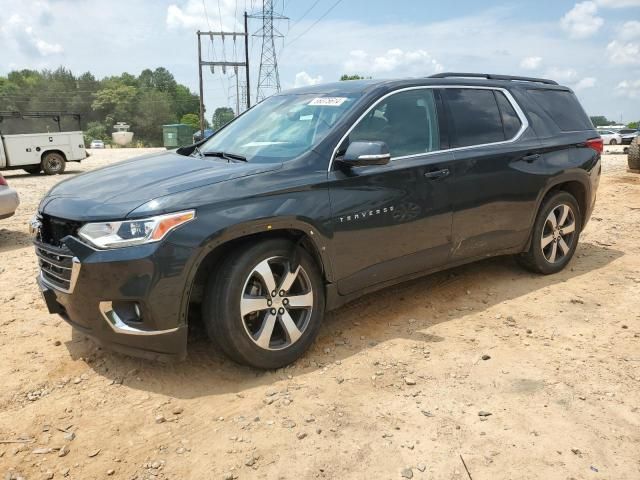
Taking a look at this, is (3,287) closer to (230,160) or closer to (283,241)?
(230,160)

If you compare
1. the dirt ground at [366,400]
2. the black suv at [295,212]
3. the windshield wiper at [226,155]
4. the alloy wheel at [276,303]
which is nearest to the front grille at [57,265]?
the black suv at [295,212]

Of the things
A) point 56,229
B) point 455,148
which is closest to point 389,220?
point 455,148

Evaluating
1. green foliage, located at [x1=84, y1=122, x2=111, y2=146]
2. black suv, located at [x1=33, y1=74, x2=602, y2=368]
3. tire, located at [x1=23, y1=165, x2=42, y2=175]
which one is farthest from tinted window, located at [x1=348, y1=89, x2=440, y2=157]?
green foliage, located at [x1=84, y1=122, x2=111, y2=146]

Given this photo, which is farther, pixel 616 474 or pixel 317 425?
pixel 317 425

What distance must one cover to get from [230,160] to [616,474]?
2.73 meters

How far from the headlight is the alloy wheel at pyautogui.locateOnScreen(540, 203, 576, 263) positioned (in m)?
3.46

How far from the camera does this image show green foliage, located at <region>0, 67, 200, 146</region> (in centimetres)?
10644

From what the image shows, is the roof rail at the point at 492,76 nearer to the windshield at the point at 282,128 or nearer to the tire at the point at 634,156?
the windshield at the point at 282,128

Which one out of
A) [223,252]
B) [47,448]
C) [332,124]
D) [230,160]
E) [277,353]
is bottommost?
[47,448]

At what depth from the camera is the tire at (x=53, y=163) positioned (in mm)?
17406

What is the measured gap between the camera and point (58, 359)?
3.58 meters

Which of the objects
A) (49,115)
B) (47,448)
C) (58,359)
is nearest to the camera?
(47,448)

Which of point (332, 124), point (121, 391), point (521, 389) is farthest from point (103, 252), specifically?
point (521, 389)

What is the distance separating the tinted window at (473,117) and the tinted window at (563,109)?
681mm
